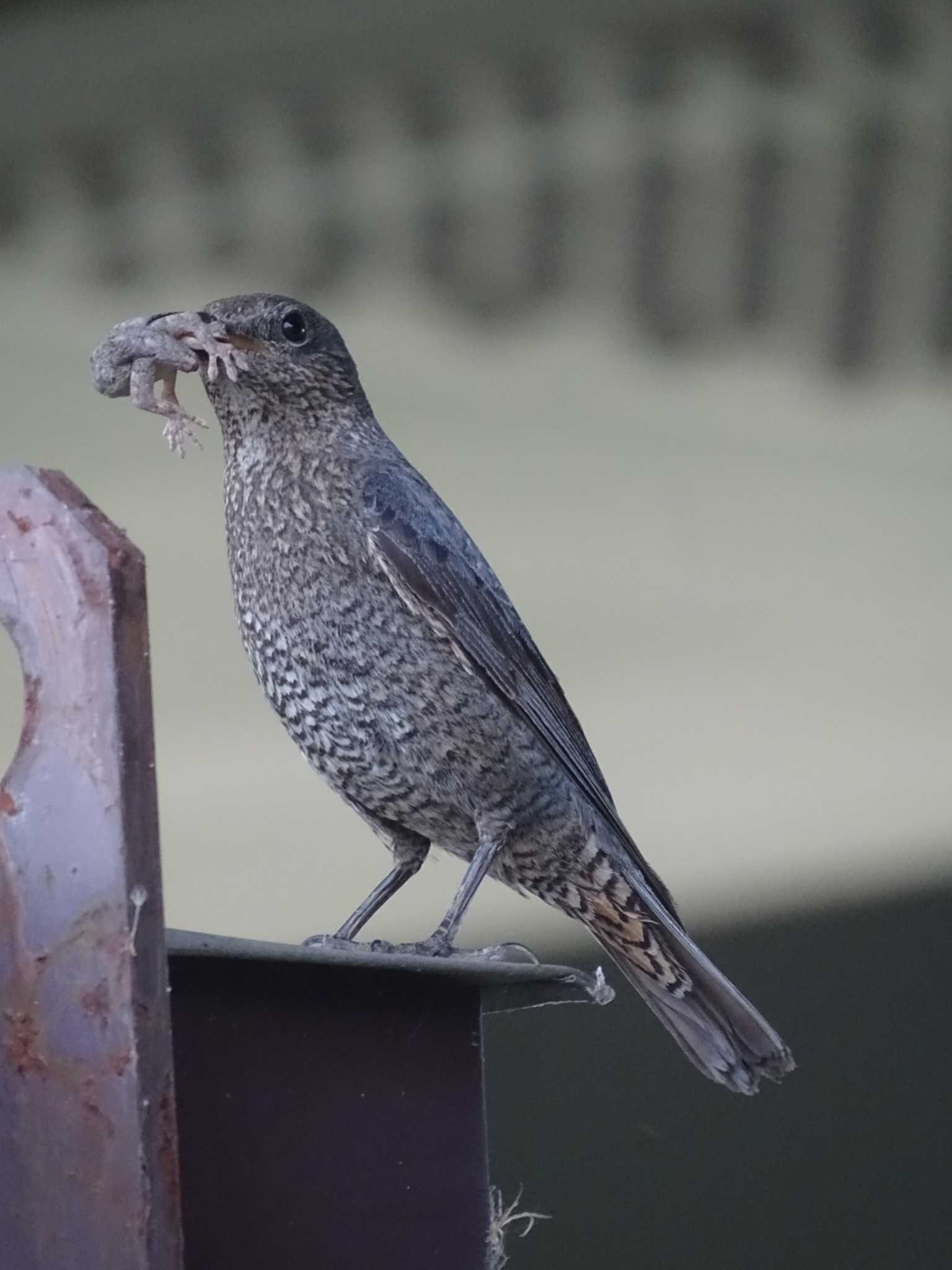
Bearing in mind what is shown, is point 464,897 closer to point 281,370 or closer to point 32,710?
point 281,370

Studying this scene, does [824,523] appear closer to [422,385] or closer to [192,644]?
[422,385]

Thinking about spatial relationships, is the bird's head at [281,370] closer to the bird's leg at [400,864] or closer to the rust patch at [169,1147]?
the bird's leg at [400,864]

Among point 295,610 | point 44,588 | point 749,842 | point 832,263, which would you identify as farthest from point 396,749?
point 832,263

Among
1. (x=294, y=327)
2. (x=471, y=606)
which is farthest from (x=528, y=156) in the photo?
(x=471, y=606)

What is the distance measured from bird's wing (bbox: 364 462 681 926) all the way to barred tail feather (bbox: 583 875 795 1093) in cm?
5

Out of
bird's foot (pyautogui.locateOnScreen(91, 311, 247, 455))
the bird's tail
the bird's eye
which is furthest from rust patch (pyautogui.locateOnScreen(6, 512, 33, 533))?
the bird's tail

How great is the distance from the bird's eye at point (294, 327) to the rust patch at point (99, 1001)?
1597mm

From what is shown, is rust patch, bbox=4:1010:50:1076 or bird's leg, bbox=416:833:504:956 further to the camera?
bird's leg, bbox=416:833:504:956

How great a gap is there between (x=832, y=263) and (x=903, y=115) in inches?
13.7

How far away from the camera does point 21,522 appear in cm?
123

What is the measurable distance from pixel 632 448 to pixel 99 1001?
3.02 meters

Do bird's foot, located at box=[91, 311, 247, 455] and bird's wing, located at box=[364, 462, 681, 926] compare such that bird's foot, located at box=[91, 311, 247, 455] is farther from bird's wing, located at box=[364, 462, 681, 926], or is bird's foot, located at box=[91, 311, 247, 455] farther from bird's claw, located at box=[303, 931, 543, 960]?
bird's claw, located at box=[303, 931, 543, 960]

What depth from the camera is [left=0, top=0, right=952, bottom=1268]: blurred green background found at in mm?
3916

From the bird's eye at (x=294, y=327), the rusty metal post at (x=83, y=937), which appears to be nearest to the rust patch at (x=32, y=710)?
the rusty metal post at (x=83, y=937)
